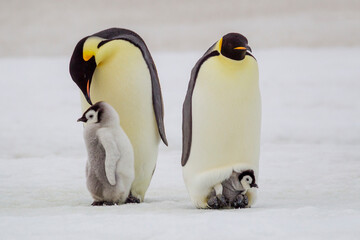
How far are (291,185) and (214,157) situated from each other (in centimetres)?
145

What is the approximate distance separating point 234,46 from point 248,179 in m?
0.72

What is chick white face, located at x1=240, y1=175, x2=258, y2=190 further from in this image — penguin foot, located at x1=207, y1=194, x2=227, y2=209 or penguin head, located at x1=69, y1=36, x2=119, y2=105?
penguin head, located at x1=69, y1=36, x2=119, y2=105

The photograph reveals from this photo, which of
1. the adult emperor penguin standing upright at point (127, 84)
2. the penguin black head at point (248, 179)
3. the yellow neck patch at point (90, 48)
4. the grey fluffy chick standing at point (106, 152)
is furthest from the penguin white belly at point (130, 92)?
the penguin black head at point (248, 179)

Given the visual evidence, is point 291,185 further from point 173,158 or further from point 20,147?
point 20,147

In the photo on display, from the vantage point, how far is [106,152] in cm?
390

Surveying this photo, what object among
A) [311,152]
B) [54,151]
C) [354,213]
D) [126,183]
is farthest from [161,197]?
[54,151]

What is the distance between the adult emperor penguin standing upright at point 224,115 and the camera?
382 cm

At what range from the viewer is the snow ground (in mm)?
3037

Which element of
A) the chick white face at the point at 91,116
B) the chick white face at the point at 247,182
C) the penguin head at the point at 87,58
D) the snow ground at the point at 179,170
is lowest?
the snow ground at the point at 179,170

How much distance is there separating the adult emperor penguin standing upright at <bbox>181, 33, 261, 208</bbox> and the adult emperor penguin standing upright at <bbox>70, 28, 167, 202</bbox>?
0.49m

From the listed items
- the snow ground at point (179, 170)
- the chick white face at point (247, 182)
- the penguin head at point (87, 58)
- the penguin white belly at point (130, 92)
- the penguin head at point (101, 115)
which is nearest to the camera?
the snow ground at point (179, 170)

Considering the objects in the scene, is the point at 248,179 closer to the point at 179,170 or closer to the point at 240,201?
the point at 240,201

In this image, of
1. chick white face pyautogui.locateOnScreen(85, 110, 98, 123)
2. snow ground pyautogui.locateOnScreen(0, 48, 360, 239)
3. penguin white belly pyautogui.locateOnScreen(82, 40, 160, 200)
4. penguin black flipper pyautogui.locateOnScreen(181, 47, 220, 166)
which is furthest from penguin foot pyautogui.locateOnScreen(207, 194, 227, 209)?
chick white face pyautogui.locateOnScreen(85, 110, 98, 123)

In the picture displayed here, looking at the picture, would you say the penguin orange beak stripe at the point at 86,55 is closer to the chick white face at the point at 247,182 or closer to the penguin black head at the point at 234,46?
the penguin black head at the point at 234,46
